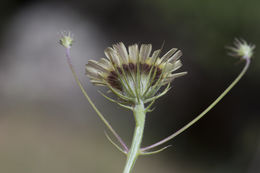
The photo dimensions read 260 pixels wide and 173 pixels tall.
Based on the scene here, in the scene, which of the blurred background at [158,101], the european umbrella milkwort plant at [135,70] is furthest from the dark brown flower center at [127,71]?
the blurred background at [158,101]

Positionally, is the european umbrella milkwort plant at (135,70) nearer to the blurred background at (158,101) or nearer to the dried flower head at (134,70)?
the dried flower head at (134,70)

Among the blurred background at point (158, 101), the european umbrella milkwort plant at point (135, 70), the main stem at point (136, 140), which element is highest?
the blurred background at point (158, 101)

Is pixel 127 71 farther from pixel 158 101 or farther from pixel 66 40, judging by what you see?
pixel 158 101

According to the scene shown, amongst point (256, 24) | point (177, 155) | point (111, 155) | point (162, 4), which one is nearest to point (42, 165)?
point (111, 155)

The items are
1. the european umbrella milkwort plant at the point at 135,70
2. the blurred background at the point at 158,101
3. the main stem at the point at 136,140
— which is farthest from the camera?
the blurred background at the point at 158,101

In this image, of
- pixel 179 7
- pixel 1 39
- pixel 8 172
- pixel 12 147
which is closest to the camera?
pixel 8 172

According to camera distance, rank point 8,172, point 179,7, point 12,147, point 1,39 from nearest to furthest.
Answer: point 8,172
point 12,147
point 179,7
point 1,39

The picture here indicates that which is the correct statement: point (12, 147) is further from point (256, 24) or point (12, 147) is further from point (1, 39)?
point (256, 24)
